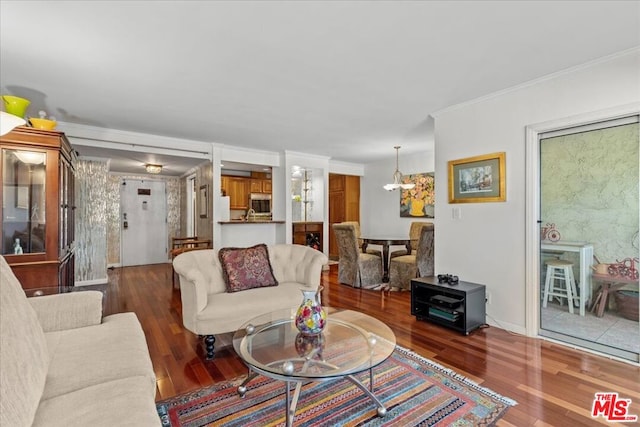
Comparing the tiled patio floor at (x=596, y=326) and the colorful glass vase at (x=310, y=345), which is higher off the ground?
the colorful glass vase at (x=310, y=345)

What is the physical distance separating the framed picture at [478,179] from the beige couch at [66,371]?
3059 millimetres

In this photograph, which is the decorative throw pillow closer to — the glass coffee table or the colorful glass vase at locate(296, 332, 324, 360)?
the glass coffee table

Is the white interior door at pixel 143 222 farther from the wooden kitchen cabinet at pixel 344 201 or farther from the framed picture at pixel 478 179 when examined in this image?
the framed picture at pixel 478 179

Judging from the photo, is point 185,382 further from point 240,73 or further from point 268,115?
point 268,115

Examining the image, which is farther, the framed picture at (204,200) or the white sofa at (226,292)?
the framed picture at (204,200)

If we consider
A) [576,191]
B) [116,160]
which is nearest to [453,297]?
[576,191]

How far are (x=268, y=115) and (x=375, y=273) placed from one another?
279 cm

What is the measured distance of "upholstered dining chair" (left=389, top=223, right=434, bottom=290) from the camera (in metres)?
4.15

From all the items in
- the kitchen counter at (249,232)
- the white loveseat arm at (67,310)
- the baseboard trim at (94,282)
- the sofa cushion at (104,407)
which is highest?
the kitchen counter at (249,232)

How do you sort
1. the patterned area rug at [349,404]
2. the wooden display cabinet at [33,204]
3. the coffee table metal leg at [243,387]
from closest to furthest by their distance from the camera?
1. the patterned area rug at [349,404]
2. the coffee table metal leg at [243,387]
3. the wooden display cabinet at [33,204]

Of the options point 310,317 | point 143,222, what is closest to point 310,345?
point 310,317

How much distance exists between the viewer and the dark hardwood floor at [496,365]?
5.85 feet

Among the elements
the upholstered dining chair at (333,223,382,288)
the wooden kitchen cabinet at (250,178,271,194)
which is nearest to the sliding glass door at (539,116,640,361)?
the upholstered dining chair at (333,223,382,288)

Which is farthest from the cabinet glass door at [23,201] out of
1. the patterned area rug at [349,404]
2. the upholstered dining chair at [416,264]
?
the upholstered dining chair at [416,264]
